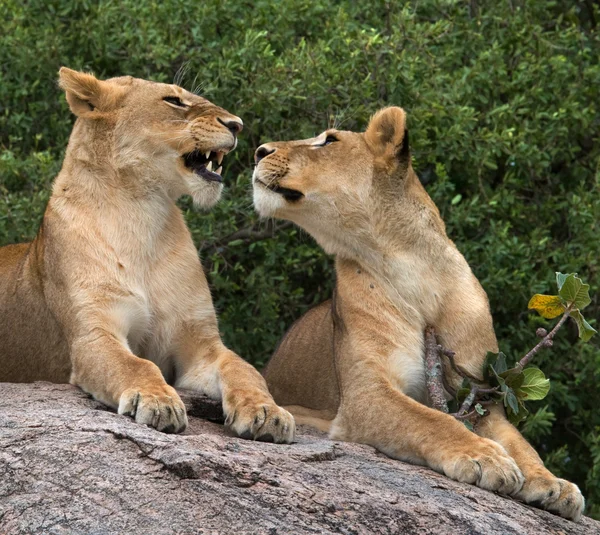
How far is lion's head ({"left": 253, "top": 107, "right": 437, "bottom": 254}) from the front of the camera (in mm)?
4633

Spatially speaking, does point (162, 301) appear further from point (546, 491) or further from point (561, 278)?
point (546, 491)

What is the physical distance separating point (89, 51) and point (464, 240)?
2315 millimetres

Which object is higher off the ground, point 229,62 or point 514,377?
point 229,62

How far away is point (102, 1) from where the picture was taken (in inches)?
259

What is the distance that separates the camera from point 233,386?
4.21m

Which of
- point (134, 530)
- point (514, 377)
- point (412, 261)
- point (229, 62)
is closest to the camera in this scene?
point (134, 530)

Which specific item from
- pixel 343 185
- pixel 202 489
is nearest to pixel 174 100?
pixel 343 185

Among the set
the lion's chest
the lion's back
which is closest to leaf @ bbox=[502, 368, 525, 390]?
the lion's chest

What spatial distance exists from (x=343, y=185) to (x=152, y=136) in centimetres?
77

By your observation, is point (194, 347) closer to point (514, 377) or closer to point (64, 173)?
point (64, 173)

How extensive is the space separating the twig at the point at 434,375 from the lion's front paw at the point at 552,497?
53 cm

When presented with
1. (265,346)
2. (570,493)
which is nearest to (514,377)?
(570,493)

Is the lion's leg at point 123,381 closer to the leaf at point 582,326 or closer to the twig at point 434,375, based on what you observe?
the twig at point 434,375

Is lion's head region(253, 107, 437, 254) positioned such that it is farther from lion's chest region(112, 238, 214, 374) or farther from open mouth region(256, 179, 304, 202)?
lion's chest region(112, 238, 214, 374)
